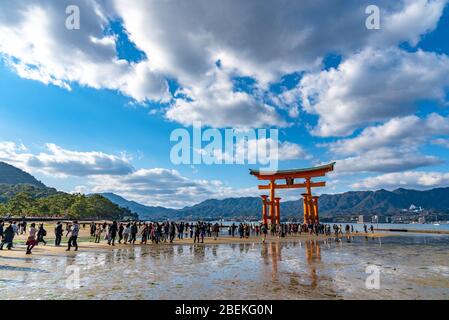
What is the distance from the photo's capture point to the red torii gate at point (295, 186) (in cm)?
4766

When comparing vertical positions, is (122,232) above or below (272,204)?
below

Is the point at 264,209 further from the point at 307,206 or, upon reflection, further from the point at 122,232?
the point at 122,232

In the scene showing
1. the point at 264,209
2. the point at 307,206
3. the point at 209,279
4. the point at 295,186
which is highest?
the point at 295,186

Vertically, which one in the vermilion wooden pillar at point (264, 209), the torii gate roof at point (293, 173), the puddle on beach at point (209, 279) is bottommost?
the puddle on beach at point (209, 279)

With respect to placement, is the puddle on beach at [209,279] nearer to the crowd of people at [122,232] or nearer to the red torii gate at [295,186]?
the crowd of people at [122,232]

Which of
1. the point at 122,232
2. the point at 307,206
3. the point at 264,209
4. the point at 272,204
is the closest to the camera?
the point at 122,232

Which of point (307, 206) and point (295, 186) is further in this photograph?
point (295, 186)

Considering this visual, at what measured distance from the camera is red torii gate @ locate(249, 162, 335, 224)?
4766 cm

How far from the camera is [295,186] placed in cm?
5081

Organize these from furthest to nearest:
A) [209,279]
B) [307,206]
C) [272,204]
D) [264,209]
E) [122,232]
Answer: [272,204]
[264,209]
[307,206]
[122,232]
[209,279]

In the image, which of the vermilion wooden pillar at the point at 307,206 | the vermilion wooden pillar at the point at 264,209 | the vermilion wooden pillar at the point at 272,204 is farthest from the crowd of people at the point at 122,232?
the vermilion wooden pillar at the point at 272,204

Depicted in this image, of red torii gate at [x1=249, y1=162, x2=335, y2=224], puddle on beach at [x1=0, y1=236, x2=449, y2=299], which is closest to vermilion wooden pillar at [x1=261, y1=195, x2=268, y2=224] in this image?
red torii gate at [x1=249, y1=162, x2=335, y2=224]

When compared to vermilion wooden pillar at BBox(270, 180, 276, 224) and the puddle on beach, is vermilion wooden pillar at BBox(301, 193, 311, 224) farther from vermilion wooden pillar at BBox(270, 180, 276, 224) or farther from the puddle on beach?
the puddle on beach

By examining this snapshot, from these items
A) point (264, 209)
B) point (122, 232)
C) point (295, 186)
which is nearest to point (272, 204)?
point (264, 209)
